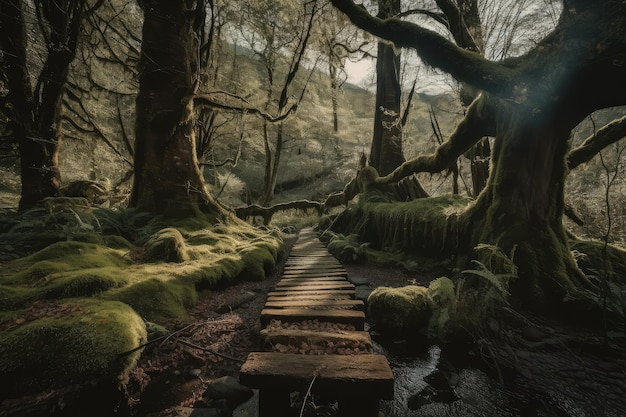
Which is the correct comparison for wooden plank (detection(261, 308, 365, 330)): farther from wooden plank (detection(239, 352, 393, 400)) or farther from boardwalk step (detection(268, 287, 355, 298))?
wooden plank (detection(239, 352, 393, 400))

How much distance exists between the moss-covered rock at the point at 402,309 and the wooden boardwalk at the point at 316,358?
590mm

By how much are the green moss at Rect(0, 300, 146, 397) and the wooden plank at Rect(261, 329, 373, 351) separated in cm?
127

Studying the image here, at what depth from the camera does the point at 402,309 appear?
468 cm

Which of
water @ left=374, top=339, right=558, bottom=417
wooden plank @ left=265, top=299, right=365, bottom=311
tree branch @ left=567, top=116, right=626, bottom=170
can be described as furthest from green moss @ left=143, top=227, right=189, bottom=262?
tree branch @ left=567, top=116, right=626, bottom=170

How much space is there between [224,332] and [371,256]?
6.94 metres

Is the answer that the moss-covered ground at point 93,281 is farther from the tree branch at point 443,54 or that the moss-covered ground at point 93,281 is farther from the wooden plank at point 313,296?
the tree branch at point 443,54

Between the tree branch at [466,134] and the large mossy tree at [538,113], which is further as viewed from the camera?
the tree branch at [466,134]

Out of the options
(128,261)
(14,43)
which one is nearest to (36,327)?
(128,261)

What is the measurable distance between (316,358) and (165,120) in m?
7.23

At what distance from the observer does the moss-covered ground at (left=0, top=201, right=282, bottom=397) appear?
2.29 m

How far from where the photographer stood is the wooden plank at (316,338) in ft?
10.0

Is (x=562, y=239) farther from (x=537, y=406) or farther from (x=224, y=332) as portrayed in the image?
(x=224, y=332)

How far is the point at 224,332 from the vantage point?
4051 mm

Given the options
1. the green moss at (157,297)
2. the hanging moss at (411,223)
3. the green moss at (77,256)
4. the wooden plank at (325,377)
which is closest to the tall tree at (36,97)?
the green moss at (77,256)
